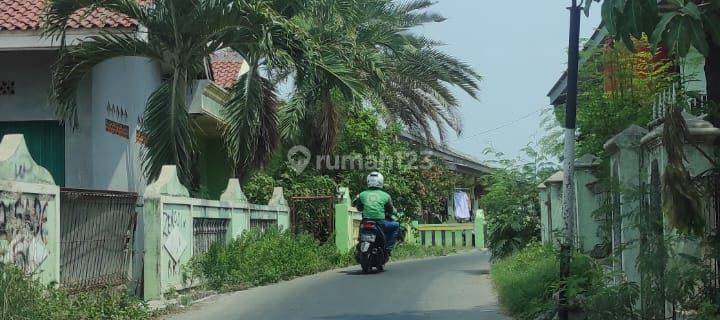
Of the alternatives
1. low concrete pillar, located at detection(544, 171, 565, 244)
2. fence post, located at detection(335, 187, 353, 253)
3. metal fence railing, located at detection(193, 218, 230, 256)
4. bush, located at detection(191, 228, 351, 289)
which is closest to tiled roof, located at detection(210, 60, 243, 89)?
fence post, located at detection(335, 187, 353, 253)

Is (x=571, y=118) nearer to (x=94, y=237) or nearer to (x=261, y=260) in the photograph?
(x=94, y=237)

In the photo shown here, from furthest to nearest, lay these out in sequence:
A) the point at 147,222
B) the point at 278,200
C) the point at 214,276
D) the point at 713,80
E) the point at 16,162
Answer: the point at 278,200, the point at 214,276, the point at 147,222, the point at 16,162, the point at 713,80

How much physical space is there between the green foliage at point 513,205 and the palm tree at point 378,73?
300 centimetres

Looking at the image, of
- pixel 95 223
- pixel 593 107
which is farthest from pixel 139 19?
pixel 593 107

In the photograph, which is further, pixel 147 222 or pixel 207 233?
pixel 207 233

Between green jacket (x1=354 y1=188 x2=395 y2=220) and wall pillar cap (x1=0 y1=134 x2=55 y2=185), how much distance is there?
7.61m

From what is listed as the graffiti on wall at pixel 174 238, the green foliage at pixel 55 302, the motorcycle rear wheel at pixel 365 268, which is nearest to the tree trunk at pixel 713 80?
the green foliage at pixel 55 302

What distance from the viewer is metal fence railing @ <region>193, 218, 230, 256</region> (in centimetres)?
1311

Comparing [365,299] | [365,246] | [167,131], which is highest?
[167,131]

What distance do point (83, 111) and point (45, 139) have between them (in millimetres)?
1126

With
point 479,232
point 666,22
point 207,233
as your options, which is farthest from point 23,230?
point 479,232

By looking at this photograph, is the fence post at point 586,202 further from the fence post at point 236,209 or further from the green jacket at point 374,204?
the fence post at point 236,209

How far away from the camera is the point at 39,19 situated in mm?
13406

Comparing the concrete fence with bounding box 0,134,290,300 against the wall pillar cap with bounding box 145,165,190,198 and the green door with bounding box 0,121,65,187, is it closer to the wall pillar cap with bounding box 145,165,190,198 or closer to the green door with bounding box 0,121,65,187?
the wall pillar cap with bounding box 145,165,190,198
